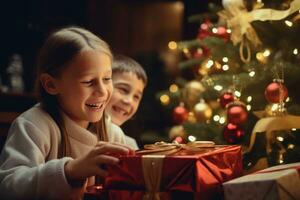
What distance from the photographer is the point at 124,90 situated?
1821mm

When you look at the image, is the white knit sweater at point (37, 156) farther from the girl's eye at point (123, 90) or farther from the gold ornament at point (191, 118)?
the gold ornament at point (191, 118)

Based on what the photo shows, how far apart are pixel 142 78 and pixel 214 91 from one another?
31 centimetres

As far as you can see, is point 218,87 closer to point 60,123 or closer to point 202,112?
point 202,112

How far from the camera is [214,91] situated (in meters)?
1.98

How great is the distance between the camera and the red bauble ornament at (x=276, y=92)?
1573 mm

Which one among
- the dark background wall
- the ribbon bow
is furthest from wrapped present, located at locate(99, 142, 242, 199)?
the dark background wall

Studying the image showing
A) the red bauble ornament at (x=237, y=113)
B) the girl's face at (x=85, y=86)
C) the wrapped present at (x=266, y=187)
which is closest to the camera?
the wrapped present at (x=266, y=187)

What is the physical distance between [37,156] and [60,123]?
150mm

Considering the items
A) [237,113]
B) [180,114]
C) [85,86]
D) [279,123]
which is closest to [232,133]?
[237,113]

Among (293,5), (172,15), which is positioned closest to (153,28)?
(172,15)

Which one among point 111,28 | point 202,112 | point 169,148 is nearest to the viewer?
point 169,148

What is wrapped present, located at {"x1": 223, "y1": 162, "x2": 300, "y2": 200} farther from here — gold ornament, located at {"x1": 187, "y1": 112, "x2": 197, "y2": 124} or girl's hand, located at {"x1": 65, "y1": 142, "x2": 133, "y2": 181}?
gold ornament, located at {"x1": 187, "y1": 112, "x2": 197, "y2": 124}

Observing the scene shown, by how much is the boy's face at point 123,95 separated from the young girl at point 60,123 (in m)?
0.28

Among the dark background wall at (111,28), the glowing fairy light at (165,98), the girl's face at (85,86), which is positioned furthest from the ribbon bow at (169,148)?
the dark background wall at (111,28)
